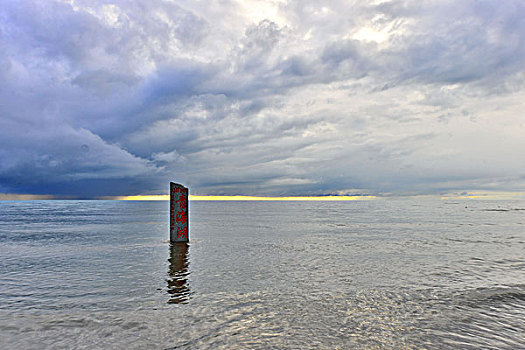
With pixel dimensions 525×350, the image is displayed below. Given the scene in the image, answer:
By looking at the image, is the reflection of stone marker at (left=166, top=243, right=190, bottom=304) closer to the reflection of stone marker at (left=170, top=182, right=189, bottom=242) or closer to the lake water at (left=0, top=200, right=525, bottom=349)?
the lake water at (left=0, top=200, right=525, bottom=349)

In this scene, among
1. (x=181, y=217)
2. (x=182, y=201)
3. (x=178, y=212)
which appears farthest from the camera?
(x=181, y=217)

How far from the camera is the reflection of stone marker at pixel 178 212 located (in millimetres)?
22391

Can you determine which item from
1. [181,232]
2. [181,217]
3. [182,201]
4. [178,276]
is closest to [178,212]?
[181,217]

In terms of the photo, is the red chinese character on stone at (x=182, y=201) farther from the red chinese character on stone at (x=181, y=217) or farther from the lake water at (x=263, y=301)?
the lake water at (x=263, y=301)

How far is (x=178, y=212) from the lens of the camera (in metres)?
22.8

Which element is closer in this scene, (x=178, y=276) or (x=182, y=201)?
(x=178, y=276)

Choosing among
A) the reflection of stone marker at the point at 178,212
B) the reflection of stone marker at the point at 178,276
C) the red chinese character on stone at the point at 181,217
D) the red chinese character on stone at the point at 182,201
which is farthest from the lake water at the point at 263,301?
the red chinese character on stone at the point at 181,217

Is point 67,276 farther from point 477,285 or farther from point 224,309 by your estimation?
point 477,285

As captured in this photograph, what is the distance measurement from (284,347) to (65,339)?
439 cm

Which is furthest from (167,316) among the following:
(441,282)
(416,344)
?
(441,282)

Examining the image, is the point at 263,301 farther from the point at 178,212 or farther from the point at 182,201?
the point at 178,212

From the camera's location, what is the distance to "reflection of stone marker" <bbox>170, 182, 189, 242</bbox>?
22391mm

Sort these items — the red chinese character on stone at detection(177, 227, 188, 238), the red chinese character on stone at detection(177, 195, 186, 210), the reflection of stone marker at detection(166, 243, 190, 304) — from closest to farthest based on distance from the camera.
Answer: the reflection of stone marker at detection(166, 243, 190, 304) < the red chinese character on stone at detection(177, 195, 186, 210) < the red chinese character on stone at detection(177, 227, 188, 238)

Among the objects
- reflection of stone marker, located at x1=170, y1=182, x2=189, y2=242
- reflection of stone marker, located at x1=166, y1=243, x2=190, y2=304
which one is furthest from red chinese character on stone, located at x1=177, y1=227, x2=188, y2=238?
reflection of stone marker, located at x1=166, y1=243, x2=190, y2=304
